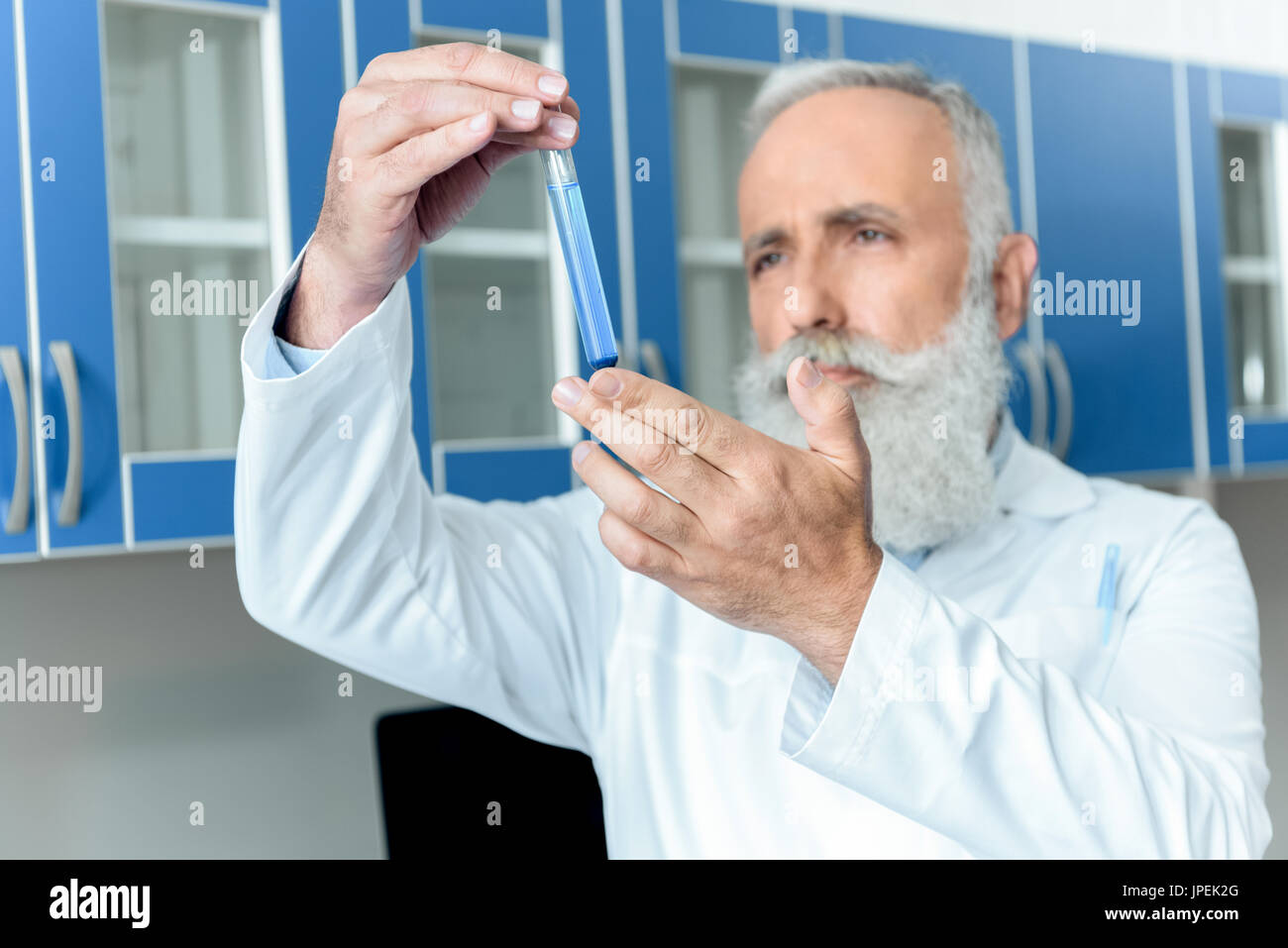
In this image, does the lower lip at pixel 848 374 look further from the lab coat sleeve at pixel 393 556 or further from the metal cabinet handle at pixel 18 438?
the metal cabinet handle at pixel 18 438

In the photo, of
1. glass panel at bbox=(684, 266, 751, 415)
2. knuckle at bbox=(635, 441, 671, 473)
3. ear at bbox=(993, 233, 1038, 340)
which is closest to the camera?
knuckle at bbox=(635, 441, 671, 473)

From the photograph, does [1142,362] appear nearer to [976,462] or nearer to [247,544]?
[976,462]

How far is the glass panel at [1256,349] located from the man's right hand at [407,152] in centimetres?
159

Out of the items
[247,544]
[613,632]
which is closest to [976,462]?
[613,632]

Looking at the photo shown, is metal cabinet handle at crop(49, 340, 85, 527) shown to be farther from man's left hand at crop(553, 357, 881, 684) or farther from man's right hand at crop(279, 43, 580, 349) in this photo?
man's left hand at crop(553, 357, 881, 684)

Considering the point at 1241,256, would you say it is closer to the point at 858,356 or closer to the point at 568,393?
the point at 858,356

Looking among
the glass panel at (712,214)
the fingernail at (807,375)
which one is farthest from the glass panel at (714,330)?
the fingernail at (807,375)

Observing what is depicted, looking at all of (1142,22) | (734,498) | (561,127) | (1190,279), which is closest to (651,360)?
(561,127)

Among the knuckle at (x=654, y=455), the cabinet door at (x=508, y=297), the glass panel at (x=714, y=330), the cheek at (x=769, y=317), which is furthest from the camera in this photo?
the glass panel at (x=714, y=330)

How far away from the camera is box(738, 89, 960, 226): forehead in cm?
110

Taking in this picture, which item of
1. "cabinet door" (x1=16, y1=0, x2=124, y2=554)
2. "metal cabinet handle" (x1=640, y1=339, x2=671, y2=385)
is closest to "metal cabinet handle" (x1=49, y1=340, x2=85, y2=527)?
"cabinet door" (x1=16, y1=0, x2=124, y2=554)

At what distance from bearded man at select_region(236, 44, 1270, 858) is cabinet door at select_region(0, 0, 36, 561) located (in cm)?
43

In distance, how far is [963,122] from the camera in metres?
1.16

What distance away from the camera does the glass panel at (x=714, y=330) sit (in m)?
1.51
